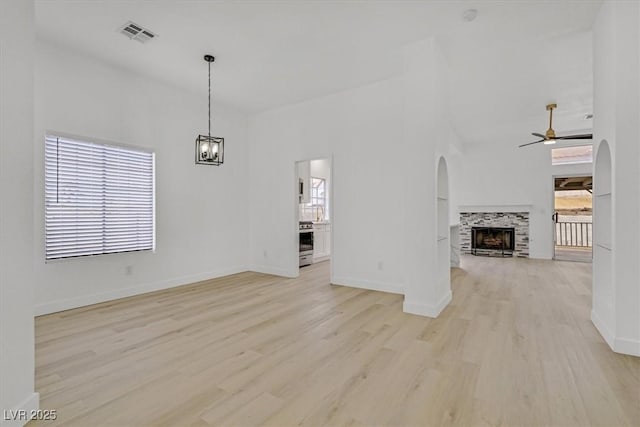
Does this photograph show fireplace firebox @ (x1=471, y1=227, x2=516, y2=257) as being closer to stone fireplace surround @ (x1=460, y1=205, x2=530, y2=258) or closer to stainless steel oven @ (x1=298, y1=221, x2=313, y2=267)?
stone fireplace surround @ (x1=460, y1=205, x2=530, y2=258)

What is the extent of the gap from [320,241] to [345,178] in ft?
8.95

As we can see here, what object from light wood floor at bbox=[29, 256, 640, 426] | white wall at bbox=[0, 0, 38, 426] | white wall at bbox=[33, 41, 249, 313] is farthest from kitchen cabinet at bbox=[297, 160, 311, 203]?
white wall at bbox=[0, 0, 38, 426]

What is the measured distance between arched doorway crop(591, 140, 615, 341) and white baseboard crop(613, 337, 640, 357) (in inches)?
10.4

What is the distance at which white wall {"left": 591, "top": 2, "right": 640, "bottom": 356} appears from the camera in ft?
8.30

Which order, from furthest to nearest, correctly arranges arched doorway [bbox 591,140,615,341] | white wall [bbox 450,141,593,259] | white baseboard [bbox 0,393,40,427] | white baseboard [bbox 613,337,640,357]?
white wall [bbox 450,141,593,259], arched doorway [bbox 591,140,615,341], white baseboard [bbox 613,337,640,357], white baseboard [bbox 0,393,40,427]

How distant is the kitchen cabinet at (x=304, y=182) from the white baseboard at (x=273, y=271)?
6.32 feet

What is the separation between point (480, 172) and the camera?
8.54m

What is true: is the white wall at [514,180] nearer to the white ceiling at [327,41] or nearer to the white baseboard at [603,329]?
the white ceiling at [327,41]

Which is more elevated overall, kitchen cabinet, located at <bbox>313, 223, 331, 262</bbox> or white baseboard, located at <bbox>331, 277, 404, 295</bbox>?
kitchen cabinet, located at <bbox>313, 223, 331, 262</bbox>

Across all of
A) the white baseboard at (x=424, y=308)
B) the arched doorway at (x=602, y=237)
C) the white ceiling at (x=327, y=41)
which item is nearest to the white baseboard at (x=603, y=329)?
the arched doorway at (x=602, y=237)

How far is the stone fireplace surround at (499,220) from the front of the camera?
26.4ft

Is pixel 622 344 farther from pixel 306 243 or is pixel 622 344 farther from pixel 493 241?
pixel 493 241

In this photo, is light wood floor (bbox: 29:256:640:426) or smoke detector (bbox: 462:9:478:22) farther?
smoke detector (bbox: 462:9:478:22)

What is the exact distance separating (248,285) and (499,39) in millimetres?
4666
